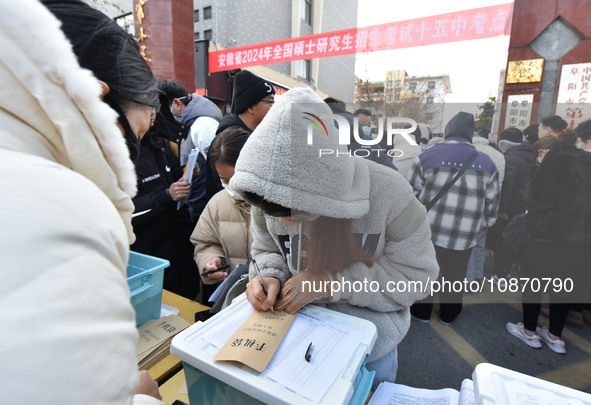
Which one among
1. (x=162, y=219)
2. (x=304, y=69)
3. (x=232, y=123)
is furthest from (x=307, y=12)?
(x=162, y=219)

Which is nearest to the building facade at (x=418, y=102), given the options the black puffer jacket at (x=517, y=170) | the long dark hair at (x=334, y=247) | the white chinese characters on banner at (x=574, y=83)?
the long dark hair at (x=334, y=247)

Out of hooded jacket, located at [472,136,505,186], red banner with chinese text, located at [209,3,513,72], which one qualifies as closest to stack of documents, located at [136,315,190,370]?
hooded jacket, located at [472,136,505,186]

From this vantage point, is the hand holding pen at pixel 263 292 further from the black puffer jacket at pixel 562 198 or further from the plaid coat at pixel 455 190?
the black puffer jacket at pixel 562 198

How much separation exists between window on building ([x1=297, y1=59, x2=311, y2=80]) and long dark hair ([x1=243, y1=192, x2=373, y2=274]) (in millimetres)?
11869

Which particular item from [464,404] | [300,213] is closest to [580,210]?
[464,404]

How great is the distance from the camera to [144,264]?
1.38 meters

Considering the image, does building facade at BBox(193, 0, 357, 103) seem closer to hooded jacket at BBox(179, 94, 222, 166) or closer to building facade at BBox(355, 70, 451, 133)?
hooded jacket at BBox(179, 94, 222, 166)

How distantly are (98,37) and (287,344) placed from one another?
2.73 ft

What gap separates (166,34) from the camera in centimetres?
645

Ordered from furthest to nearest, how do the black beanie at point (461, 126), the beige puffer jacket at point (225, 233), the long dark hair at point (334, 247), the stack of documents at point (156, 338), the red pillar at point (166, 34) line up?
1. the red pillar at point (166, 34)
2. the beige puffer jacket at point (225, 233)
3. the black beanie at point (461, 126)
4. the stack of documents at point (156, 338)
5. the long dark hair at point (334, 247)

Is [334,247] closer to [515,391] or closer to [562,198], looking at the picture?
[515,391]

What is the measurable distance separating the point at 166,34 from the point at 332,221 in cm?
721

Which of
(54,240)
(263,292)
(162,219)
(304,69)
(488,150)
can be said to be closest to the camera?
(54,240)

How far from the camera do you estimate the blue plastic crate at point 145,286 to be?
1.18 m
